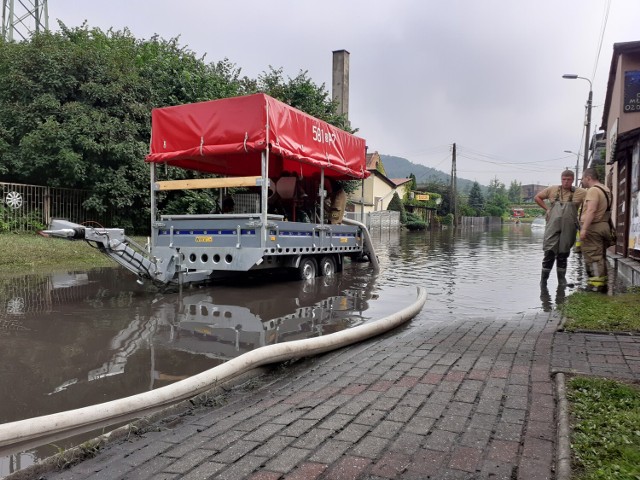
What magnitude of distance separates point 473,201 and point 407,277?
7355 cm

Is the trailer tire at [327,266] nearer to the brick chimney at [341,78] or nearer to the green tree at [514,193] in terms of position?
the brick chimney at [341,78]

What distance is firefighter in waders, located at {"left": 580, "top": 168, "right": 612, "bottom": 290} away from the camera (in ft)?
25.4

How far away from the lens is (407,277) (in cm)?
1091

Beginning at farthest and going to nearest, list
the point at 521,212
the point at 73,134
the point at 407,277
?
1. the point at 521,212
2. the point at 73,134
3. the point at 407,277

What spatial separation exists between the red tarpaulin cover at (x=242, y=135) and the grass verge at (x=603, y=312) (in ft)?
16.6

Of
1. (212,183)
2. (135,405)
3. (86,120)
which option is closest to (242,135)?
(212,183)

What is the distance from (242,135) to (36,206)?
10.3 meters

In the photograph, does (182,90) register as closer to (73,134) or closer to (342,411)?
(73,134)

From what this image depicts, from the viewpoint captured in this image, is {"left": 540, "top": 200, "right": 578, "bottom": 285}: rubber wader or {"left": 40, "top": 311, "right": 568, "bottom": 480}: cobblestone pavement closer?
{"left": 40, "top": 311, "right": 568, "bottom": 480}: cobblestone pavement

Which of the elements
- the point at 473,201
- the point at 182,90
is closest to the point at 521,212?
the point at 473,201

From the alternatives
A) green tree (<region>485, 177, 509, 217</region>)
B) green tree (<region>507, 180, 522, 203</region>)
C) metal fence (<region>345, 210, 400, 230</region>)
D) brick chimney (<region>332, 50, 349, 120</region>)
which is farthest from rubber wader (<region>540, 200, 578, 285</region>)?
green tree (<region>507, 180, 522, 203</region>)

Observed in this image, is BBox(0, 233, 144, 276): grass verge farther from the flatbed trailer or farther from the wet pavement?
the wet pavement

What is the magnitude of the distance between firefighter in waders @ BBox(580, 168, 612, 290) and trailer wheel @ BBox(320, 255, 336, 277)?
197 inches

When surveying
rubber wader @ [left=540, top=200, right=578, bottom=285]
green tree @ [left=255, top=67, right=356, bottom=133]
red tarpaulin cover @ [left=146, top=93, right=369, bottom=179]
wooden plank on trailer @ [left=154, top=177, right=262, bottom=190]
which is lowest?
rubber wader @ [left=540, top=200, right=578, bottom=285]
